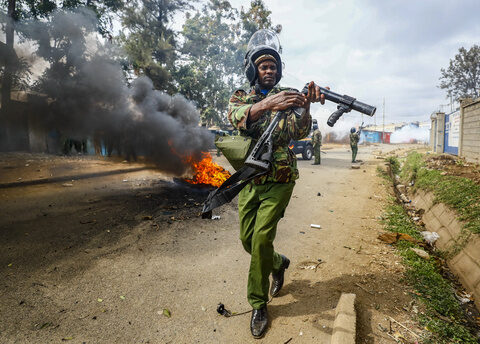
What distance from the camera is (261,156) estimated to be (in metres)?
1.98

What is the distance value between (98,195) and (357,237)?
5.37m

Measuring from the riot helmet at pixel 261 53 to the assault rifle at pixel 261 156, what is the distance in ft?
1.44

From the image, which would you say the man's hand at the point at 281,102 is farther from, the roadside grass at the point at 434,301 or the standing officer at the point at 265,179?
the roadside grass at the point at 434,301

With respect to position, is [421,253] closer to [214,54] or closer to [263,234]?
[263,234]

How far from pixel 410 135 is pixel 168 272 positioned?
59.9 metres

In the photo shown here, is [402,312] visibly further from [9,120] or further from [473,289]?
[9,120]

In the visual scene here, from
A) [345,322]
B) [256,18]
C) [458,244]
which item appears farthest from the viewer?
[256,18]

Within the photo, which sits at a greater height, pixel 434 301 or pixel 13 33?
pixel 13 33

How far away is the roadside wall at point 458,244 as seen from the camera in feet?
9.40

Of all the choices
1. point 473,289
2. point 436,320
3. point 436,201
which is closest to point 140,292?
point 436,320

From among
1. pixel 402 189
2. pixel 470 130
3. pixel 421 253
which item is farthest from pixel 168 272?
pixel 470 130

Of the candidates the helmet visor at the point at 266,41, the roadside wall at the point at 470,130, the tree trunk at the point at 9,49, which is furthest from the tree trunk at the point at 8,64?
the roadside wall at the point at 470,130

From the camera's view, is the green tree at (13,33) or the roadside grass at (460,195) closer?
the roadside grass at (460,195)

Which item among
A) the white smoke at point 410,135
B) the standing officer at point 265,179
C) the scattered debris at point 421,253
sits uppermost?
the white smoke at point 410,135
